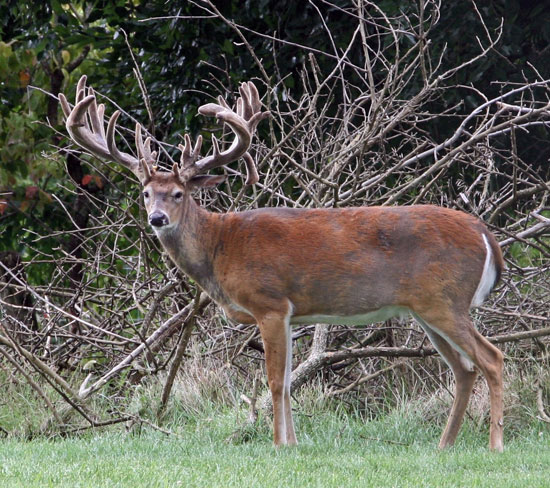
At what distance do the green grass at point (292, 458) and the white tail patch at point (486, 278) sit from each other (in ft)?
3.16

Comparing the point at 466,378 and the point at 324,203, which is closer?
the point at 466,378

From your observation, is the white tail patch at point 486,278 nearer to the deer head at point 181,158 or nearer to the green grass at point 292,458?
the green grass at point 292,458

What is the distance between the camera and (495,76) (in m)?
9.88

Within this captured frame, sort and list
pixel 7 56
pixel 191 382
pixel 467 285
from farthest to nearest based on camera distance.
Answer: pixel 7 56, pixel 191 382, pixel 467 285

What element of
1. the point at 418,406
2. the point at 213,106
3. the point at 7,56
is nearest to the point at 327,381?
the point at 418,406

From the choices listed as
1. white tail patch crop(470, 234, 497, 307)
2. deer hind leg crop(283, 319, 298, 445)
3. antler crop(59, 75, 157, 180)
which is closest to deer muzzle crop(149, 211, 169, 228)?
antler crop(59, 75, 157, 180)

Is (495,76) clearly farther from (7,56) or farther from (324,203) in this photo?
(7,56)

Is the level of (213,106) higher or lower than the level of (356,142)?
higher

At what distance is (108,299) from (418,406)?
3.28m

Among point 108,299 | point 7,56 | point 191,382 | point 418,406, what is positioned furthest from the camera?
point 7,56

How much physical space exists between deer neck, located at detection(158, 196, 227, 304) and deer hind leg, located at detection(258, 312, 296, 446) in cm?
44

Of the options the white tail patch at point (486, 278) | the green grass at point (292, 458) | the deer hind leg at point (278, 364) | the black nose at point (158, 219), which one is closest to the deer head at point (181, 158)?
the black nose at point (158, 219)

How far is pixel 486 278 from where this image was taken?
6.56 metres

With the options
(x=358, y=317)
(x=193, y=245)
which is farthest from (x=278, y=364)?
(x=193, y=245)
